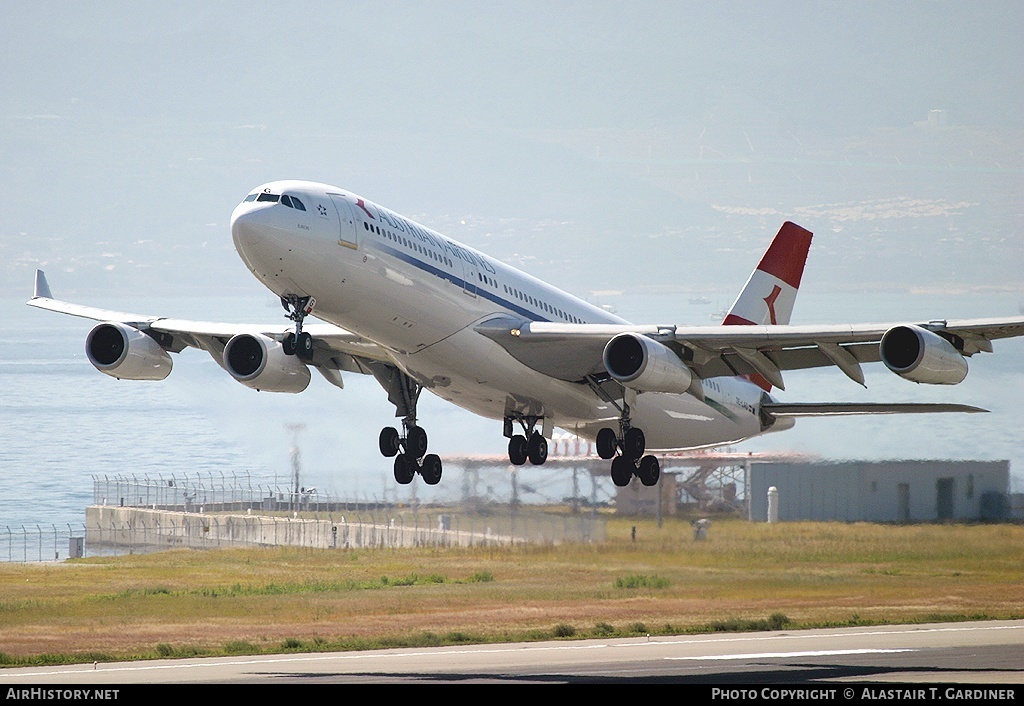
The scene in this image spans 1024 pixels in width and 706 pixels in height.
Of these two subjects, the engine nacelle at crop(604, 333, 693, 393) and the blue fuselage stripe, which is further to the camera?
the engine nacelle at crop(604, 333, 693, 393)

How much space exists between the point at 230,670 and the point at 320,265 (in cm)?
1144

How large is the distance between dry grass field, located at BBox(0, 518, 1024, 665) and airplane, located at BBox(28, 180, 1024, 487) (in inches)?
278

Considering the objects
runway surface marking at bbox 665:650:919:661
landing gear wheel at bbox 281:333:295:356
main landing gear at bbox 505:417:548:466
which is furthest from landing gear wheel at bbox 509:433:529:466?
landing gear wheel at bbox 281:333:295:356

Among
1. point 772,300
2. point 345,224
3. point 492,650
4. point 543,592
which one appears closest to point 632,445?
point 492,650

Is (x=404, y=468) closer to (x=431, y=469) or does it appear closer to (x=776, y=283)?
(x=431, y=469)

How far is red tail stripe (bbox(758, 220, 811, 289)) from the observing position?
47.2m

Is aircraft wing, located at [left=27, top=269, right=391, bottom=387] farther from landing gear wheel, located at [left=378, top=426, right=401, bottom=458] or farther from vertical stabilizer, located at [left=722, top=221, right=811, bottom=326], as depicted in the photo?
vertical stabilizer, located at [left=722, top=221, right=811, bottom=326]

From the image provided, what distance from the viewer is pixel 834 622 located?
145 ft

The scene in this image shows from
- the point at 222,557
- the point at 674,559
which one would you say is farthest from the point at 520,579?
the point at 222,557

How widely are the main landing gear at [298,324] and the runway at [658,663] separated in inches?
298

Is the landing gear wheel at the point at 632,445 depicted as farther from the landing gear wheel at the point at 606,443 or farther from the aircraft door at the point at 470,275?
the aircraft door at the point at 470,275

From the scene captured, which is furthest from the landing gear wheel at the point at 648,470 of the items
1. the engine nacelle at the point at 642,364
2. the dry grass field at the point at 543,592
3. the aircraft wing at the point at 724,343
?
the dry grass field at the point at 543,592

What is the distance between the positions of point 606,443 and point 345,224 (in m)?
10.4

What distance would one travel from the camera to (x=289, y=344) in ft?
102
